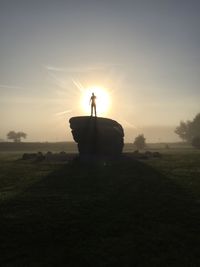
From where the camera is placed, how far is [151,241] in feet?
36.5

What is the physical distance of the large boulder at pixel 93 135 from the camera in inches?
1709

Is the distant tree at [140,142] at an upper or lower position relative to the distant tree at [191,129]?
lower

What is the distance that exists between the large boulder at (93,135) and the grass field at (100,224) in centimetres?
2072

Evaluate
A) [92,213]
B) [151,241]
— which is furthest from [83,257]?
[92,213]

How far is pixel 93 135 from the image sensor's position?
4362 centimetres

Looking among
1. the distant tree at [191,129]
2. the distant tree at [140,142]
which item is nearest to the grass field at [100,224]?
the distant tree at [140,142]

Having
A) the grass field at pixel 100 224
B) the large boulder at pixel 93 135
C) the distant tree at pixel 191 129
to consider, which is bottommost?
the grass field at pixel 100 224

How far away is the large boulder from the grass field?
20.7 m

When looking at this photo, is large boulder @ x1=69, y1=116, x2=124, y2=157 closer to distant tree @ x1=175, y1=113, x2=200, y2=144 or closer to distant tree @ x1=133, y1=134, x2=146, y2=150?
distant tree @ x1=133, y1=134, x2=146, y2=150

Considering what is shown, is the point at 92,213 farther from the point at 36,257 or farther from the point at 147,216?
the point at 36,257

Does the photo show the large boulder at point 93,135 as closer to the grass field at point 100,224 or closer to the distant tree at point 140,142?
the grass field at point 100,224

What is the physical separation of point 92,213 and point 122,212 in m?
1.38

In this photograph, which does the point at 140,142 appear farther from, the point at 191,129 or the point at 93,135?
the point at 93,135

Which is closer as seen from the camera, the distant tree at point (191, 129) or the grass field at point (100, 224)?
the grass field at point (100, 224)
